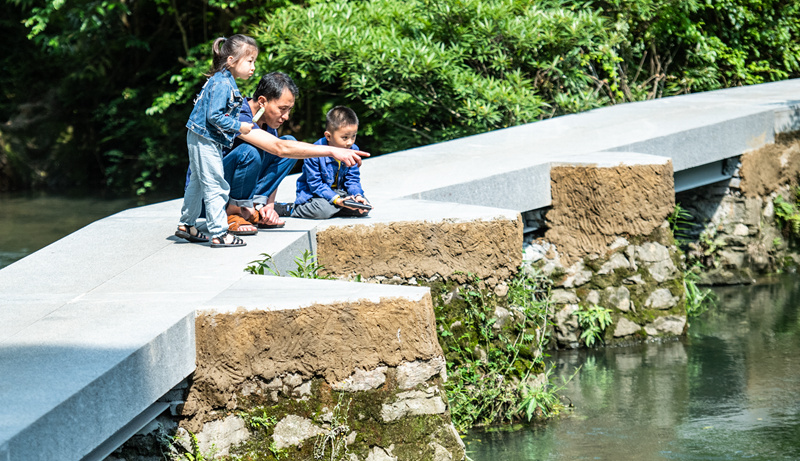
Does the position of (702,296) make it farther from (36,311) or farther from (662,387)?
(36,311)

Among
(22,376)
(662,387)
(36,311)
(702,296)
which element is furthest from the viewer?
(702,296)

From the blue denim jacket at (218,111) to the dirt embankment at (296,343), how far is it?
1308 millimetres

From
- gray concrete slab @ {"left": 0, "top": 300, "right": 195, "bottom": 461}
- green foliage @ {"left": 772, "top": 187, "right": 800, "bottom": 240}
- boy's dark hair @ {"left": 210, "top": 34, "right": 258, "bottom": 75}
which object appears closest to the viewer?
gray concrete slab @ {"left": 0, "top": 300, "right": 195, "bottom": 461}

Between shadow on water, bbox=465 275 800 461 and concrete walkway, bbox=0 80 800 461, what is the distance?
48.9 inches

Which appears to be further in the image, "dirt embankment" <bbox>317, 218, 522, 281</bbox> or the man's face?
the man's face

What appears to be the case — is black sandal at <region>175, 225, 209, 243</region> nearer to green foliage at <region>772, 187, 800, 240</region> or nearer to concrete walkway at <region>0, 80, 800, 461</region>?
concrete walkway at <region>0, 80, 800, 461</region>

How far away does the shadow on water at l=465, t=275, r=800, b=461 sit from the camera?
4.39 m

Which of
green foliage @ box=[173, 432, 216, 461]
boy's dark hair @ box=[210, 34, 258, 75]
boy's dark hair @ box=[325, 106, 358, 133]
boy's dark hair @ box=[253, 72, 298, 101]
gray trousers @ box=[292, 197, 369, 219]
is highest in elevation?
boy's dark hair @ box=[210, 34, 258, 75]

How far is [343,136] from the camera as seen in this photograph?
5105 millimetres

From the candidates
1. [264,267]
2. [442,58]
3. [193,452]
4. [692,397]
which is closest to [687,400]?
[692,397]

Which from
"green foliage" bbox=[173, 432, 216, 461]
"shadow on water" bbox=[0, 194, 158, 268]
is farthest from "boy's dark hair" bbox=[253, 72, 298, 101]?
"shadow on water" bbox=[0, 194, 158, 268]

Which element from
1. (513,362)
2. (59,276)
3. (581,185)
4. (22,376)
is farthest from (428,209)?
(22,376)

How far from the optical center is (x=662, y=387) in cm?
542

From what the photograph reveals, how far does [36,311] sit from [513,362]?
2555 mm
